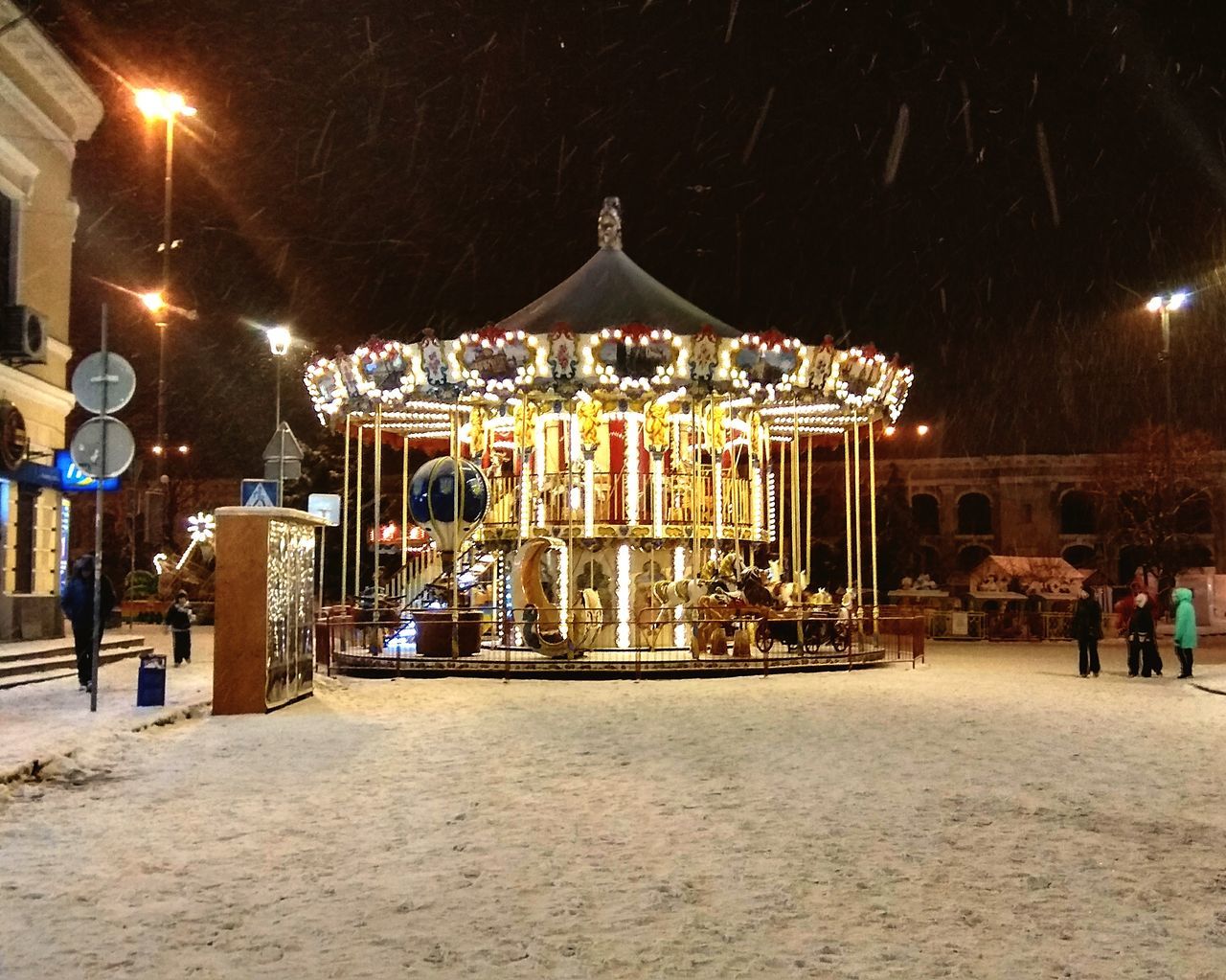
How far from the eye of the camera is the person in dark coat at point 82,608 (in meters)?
14.5

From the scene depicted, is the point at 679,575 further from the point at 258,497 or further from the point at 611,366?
the point at 258,497

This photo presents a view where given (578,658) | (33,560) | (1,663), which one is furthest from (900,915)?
(33,560)

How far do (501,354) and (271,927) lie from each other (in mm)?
14284

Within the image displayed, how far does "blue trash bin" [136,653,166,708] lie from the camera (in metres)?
12.8

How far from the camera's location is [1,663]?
16.1 m

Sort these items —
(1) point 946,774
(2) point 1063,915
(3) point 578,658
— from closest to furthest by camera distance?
(2) point 1063,915
(1) point 946,774
(3) point 578,658

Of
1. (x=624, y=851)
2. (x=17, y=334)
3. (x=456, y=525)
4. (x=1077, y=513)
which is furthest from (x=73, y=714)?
(x=1077, y=513)

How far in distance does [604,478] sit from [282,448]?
6.38 metres

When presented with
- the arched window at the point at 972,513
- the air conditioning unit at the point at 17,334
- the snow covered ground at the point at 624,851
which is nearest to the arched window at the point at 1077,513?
the arched window at the point at 972,513

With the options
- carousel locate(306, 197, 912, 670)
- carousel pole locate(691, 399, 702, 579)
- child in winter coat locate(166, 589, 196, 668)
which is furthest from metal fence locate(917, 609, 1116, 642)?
child in winter coat locate(166, 589, 196, 668)

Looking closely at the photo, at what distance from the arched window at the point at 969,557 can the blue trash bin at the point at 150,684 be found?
57.1 m

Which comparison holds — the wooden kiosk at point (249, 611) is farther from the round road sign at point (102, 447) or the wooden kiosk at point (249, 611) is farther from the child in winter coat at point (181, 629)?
the child in winter coat at point (181, 629)

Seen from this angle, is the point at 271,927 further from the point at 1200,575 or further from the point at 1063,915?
the point at 1200,575

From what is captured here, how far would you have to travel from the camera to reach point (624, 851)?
6.53m
